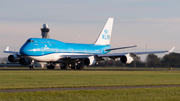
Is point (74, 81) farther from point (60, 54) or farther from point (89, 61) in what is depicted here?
point (60, 54)

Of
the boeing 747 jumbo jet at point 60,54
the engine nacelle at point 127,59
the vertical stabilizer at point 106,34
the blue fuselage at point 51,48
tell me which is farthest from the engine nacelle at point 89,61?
the vertical stabilizer at point 106,34

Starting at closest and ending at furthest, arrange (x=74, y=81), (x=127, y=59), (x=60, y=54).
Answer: (x=74, y=81)
(x=127, y=59)
(x=60, y=54)

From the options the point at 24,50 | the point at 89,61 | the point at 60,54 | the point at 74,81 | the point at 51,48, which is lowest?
the point at 74,81

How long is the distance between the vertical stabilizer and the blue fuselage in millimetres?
3224

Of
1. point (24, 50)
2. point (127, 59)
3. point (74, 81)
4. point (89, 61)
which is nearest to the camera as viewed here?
point (74, 81)

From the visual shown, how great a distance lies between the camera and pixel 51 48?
5975cm

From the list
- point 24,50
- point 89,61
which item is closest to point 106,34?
point 89,61

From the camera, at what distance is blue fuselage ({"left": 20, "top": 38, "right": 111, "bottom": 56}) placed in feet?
180

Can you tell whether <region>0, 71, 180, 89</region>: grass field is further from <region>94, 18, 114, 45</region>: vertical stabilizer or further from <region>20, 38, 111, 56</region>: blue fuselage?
<region>94, 18, 114, 45</region>: vertical stabilizer

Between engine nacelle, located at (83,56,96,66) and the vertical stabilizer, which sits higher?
the vertical stabilizer

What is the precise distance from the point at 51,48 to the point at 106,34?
74.4ft

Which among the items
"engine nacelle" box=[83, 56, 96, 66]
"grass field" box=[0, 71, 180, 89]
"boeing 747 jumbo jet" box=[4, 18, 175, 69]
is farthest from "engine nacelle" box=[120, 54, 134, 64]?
"grass field" box=[0, 71, 180, 89]

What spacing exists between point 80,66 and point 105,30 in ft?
63.5

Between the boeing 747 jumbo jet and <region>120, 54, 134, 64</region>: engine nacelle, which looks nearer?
the boeing 747 jumbo jet
